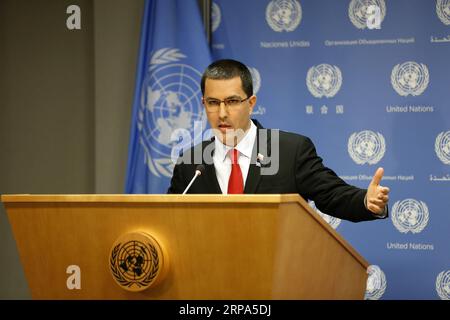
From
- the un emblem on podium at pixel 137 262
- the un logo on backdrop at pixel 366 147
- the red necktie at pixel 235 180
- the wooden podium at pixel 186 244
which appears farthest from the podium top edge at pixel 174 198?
the un logo on backdrop at pixel 366 147

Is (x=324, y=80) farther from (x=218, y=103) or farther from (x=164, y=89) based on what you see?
(x=218, y=103)

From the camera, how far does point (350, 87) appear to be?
15.1ft

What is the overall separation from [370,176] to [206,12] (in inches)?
69.5

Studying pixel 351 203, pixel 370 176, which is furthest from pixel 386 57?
pixel 351 203

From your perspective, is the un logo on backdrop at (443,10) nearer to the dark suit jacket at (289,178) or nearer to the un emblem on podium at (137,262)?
the dark suit jacket at (289,178)

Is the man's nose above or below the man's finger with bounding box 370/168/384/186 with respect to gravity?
above

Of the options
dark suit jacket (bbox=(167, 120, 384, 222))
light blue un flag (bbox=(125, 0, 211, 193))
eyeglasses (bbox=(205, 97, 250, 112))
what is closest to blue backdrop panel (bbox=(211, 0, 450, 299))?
light blue un flag (bbox=(125, 0, 211, 193))

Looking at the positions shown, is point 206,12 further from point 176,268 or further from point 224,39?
point 176,268

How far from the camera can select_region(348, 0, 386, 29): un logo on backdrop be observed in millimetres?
4562

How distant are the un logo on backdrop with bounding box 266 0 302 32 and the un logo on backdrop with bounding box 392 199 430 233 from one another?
1554 millimetres

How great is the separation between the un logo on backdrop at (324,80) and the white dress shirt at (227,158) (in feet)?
5.19

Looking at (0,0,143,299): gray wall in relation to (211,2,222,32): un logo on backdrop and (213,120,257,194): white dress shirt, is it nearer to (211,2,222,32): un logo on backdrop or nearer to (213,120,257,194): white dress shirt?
(211,2,222,32): un logo on backdrop

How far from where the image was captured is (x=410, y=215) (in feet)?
14.7

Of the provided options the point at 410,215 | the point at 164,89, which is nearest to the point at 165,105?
the point at 164,89
